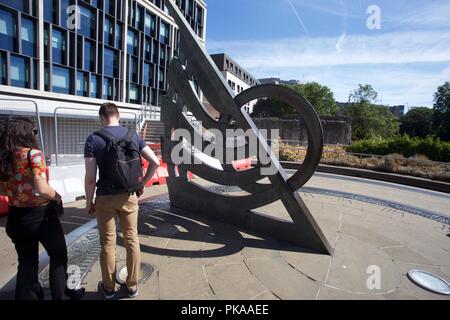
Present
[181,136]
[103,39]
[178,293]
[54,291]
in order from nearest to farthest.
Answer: [54,291], [178,293], [181,136], [103,39]

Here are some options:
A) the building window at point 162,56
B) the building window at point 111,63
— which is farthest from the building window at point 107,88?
the building window at point 162,56

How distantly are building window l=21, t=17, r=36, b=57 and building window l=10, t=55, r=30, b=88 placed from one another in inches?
30.7

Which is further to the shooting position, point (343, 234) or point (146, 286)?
point (343, 234)

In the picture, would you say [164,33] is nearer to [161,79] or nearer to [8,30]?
[161,79]

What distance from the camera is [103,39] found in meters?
27.2

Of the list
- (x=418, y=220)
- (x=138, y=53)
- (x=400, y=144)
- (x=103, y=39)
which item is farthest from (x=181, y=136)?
(x=138, y=53)

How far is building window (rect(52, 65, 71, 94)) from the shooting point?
22891 mm

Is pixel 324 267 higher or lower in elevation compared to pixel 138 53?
lower

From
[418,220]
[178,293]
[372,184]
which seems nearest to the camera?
[178,293]

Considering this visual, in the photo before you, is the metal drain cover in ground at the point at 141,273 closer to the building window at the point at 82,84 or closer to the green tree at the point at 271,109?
the building window at the point at 82,84

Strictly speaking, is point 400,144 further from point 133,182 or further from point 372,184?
point 133,182

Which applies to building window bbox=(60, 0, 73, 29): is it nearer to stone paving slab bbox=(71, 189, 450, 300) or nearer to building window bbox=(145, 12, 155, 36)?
building window bbox=(145, 12, 155, 36)

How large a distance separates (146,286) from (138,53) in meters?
33.4

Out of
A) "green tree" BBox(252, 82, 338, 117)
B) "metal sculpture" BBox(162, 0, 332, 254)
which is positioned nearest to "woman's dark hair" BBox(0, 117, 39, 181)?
"metal sculpture" BBox(162, 0, 332, 254)
